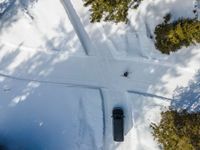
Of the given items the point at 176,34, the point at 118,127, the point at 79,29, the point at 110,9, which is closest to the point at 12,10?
the point at 79,29

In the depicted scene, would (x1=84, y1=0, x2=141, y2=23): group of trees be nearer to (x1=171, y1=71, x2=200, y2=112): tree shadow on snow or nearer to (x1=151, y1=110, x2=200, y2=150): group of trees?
(x1=171, y1=71, x2=200, y2=112): tree shadow on snow

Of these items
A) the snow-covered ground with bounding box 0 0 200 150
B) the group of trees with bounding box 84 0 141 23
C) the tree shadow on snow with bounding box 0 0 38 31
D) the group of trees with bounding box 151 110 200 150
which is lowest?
the group of trees with bounding box 151 110 200 150

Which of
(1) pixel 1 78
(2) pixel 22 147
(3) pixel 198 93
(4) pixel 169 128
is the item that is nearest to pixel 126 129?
(4) pixel 169 128

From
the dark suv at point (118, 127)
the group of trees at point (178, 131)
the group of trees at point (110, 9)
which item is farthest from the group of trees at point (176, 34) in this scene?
the dark suv at point (118, 127)

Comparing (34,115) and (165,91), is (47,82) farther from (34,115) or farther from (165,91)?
(165,91)

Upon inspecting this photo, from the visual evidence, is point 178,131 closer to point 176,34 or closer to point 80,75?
point 176,34

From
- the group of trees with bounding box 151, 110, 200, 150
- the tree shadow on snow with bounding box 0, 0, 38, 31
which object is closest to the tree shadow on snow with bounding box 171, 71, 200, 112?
the group of trees with bounding box 151, 110, 200, 150
